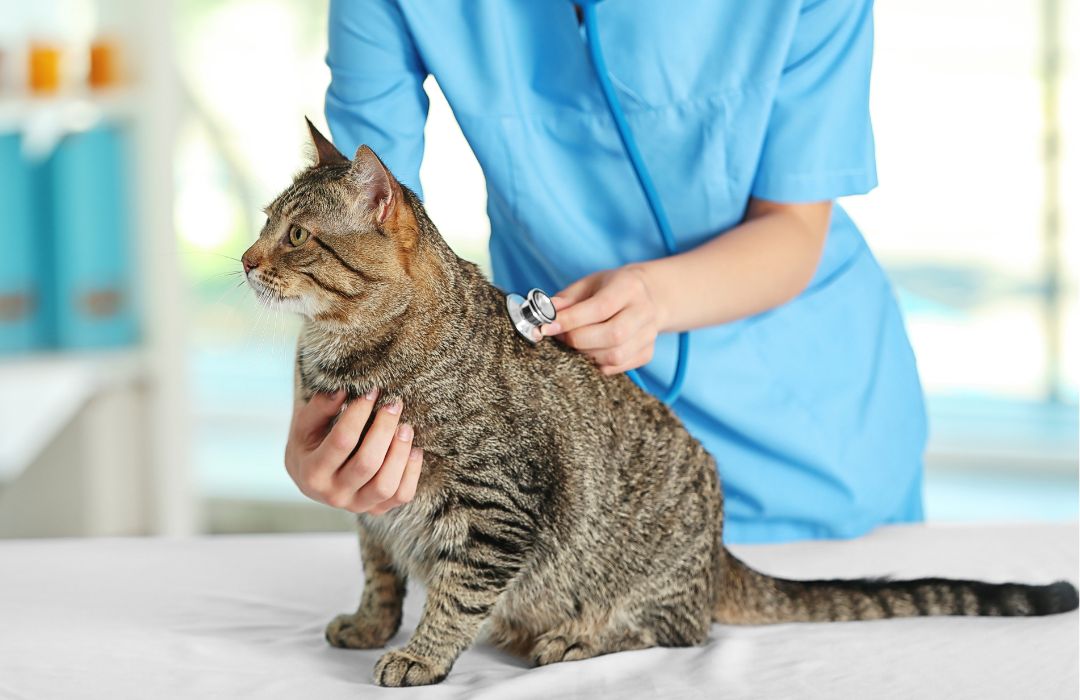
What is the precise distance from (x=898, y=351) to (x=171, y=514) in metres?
1.97

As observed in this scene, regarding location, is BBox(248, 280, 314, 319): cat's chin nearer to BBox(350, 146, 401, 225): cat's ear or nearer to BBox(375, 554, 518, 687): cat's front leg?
BBox(350, 146, 401, 225): cat's ear

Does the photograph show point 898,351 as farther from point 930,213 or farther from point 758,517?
point 930,213

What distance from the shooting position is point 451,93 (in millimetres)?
1245

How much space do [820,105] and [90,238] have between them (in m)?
1.88

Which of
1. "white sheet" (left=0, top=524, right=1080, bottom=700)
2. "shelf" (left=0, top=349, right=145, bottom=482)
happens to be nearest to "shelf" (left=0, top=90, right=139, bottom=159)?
"shelf" (left=0, top=349, right=145, bottom=482)

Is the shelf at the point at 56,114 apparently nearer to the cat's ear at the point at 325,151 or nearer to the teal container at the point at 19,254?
the teal container at the point at 19,254

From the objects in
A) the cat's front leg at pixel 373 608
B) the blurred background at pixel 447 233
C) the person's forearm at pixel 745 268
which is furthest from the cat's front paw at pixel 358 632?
the blurred background at pixel 447 233

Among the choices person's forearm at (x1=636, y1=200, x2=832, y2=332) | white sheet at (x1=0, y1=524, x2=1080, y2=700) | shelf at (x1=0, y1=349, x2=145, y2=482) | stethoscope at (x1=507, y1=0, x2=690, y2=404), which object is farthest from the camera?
shelf at (x1=0, y1=349, x2=145, y2=482)

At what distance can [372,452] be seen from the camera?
3.14ft

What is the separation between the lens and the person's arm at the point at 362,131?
3.24 ft

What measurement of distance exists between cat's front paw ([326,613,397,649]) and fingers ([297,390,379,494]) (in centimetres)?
14

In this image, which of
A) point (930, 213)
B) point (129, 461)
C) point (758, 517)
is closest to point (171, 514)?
point (129, 461)

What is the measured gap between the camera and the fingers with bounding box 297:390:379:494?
3.21ft

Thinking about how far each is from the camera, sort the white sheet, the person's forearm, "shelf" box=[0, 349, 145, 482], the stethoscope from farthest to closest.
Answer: "shelf" box=[0, 349, 145, 482] < the person's forearm < the stethoscope < the white sheet
